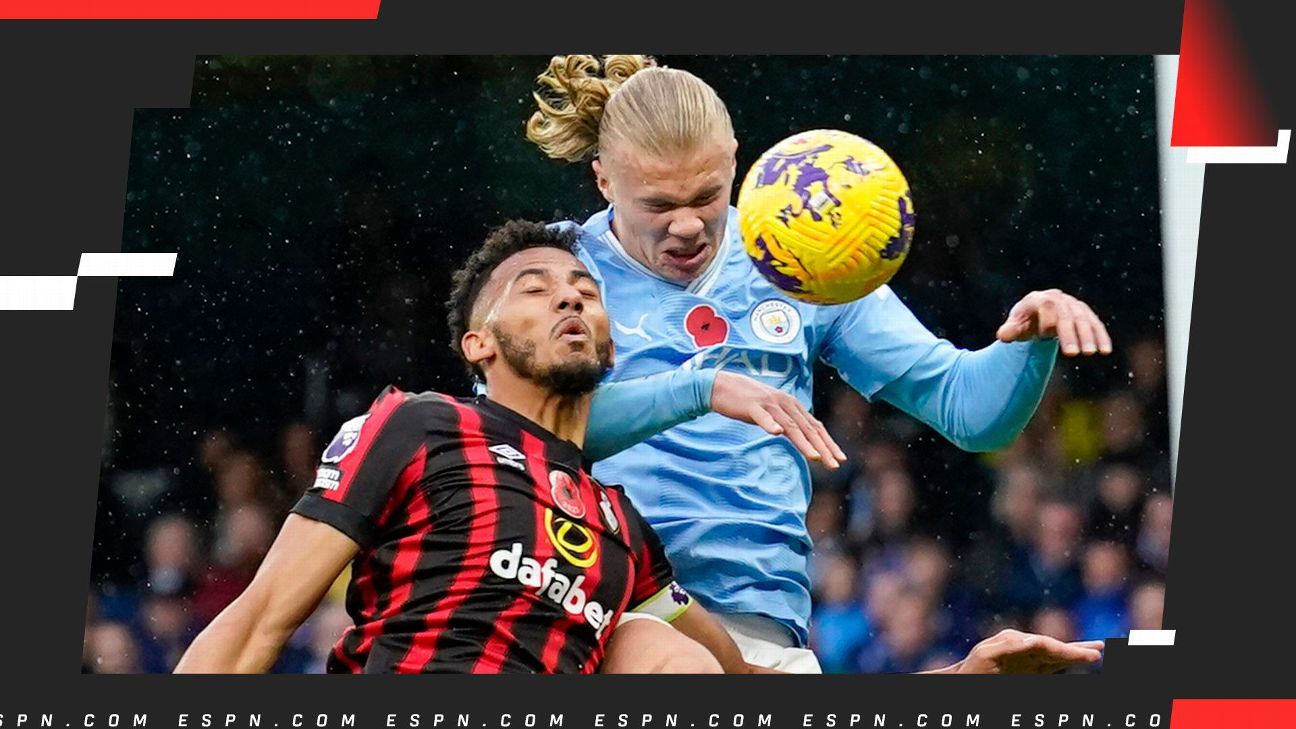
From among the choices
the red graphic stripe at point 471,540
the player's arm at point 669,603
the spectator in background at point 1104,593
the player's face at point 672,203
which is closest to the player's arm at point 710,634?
the player's arm at point 669,603

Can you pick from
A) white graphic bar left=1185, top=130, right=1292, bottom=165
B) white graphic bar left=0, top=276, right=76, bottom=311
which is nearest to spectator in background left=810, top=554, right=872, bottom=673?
white graphic bar left=1185, top=130, right=1292, bottom=165

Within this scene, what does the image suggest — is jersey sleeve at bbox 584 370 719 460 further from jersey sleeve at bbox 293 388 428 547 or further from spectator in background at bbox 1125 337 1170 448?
spectator in background at bbox 1125 337 1170 448

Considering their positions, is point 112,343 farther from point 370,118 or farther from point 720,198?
point 720,198

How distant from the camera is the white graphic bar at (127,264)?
21.8 ft

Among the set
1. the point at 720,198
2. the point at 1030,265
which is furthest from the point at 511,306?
the point at 1030,265

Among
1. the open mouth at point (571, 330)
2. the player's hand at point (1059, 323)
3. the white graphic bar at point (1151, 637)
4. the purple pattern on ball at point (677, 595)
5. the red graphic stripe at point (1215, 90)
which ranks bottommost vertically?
the white graphic bar at point (1151, 637)

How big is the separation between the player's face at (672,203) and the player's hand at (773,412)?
0.51 m

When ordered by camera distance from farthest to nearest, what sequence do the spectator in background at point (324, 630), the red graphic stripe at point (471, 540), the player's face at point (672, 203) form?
the spectator in background at point (324, 630), the player's face at point (672, 203), the red graphic stripe at point (471, 540)

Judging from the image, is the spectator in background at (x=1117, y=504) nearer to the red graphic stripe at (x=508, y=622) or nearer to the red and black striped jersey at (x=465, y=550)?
the red and black striped jersey at (x=465, y=550)

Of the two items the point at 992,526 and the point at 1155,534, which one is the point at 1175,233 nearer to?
the point at 1155,534

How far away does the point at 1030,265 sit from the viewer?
6867 millimetres

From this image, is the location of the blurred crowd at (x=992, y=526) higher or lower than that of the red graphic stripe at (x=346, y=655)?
higher

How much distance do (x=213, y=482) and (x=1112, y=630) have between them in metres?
A: 3.13

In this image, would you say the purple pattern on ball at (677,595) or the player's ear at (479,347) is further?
the player's ear at (479,347)
